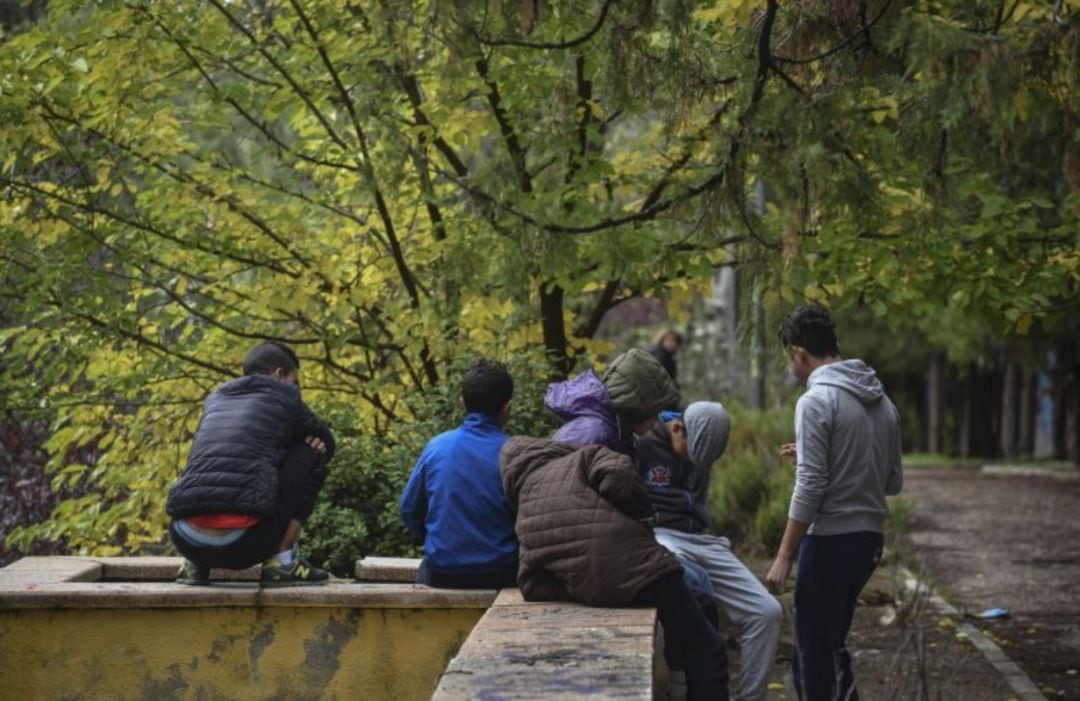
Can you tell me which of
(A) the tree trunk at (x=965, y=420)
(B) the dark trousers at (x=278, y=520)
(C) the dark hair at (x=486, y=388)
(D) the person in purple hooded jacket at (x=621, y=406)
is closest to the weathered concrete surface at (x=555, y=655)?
(D) the person in purple hooded jacket at (x=621, y=406)

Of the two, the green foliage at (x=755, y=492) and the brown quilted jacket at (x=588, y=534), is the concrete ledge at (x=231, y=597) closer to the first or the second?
the brown quilted jacket at (x=588, y=534)

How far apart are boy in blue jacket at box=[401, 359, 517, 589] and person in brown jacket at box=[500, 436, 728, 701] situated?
46cm

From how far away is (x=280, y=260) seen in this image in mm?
10586

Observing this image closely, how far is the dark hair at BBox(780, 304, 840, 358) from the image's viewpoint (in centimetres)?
714

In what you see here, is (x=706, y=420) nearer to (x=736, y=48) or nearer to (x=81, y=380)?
(x=736, y=48)

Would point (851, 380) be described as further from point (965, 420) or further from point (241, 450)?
point (965, 420)

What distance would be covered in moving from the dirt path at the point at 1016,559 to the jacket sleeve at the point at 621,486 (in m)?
4.12

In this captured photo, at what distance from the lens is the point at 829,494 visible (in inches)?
279

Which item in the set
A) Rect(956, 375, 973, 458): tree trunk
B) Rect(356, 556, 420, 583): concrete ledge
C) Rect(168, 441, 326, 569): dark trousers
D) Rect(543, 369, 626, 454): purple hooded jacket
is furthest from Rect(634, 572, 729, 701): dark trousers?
Rect(956, 375, 973, 458): tree trunk

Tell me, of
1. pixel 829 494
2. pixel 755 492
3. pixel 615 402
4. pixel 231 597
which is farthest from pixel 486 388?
pixel 755 492

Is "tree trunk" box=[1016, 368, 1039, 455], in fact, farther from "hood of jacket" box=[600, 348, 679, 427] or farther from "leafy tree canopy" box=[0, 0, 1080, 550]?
"hood of jacket" box=[600, 348, 679, 427]

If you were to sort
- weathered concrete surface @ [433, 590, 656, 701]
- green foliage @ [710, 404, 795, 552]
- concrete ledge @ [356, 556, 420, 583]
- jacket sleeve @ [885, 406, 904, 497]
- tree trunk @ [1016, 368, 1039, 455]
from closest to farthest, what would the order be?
weathered concrete surface @ [433, 590, 656, 701] < jacket sleeve @ [885, 406, 904, 497] < concrete ledge @ [356, 556, 420, 583] < green foliage @ [710, 404, 795, 552] < tree trunk @ [1016, 368, 1039, 455]

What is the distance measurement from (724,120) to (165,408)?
4219mm

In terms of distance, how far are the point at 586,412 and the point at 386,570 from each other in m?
1.40
